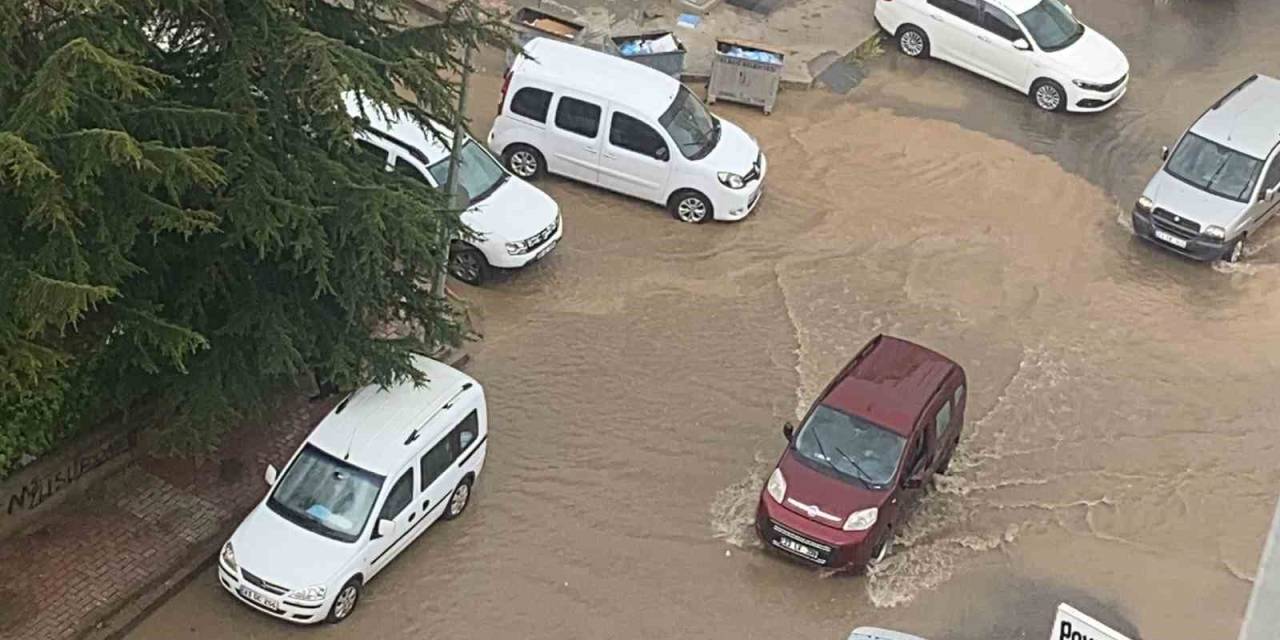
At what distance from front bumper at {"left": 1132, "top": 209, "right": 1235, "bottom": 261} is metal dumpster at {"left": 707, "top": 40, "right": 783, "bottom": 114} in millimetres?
5651

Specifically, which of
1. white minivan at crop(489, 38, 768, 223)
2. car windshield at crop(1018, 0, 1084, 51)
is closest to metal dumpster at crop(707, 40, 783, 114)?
white minivan at crop(489, 38, 768, 223)

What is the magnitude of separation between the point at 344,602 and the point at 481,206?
6.18 meters

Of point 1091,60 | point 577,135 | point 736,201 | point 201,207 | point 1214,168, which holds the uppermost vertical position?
point 201,207

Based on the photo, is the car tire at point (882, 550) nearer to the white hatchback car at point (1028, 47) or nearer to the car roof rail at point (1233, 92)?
the car roof rail at point (1233, 92)

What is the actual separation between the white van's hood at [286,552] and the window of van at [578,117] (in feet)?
26.0

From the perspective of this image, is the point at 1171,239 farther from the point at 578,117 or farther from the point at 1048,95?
the point at 578,117

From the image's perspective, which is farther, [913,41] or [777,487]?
[913,41]

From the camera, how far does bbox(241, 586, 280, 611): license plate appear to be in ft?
46.6

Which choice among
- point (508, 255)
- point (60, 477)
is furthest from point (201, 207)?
point (508, 255)

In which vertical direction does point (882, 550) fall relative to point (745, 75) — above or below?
below

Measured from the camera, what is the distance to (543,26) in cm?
2394

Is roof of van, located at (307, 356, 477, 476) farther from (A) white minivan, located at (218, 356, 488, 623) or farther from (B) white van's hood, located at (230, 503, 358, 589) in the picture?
(B) white van's hood, located at (230, 503, 358, 589)

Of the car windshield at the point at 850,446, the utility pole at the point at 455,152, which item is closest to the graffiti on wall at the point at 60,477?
the utility pole at the point at 455,152

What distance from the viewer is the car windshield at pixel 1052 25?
2419 centimetres
